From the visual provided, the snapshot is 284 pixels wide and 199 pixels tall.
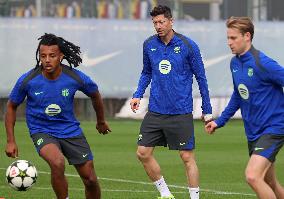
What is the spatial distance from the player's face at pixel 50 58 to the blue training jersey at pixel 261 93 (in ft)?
7.01

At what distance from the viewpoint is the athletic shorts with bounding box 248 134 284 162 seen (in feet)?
39.3

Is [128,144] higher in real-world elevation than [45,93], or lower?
lower

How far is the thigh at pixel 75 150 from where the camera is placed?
13.3 meters

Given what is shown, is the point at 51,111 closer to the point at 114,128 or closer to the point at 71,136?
the point at 71,136

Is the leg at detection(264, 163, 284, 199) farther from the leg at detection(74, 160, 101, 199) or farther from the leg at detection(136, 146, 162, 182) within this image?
the leg at detection(136, 146, 162, 182)

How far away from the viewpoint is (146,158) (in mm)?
14867

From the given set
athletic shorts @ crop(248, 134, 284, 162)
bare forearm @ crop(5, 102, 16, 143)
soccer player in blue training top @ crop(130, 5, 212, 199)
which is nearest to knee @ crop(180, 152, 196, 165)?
soccer player in blue training top @ crop(130, 5, 212, 199)

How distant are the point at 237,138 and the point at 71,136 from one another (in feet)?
51.6

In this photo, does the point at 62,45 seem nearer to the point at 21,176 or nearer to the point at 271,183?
the point at 21,176

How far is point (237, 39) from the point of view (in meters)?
12.0

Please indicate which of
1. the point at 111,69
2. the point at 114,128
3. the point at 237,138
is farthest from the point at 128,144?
the point at 111,69

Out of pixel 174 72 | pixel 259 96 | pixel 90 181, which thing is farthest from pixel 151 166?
pixel 259 96

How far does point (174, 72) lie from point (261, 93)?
2.72 metres

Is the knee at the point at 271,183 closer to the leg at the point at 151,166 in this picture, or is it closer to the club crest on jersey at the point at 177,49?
the leg at the point at 151,166
